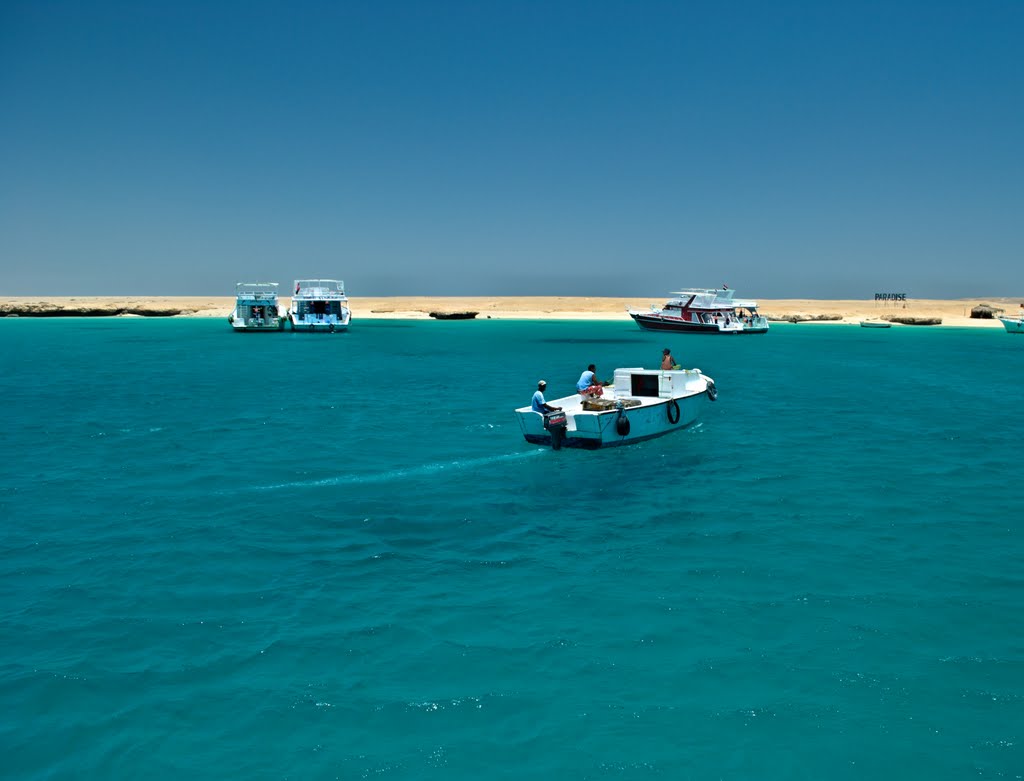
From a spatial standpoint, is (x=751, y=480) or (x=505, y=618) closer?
(x=505, y=618)

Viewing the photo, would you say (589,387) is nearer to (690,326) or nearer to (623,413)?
(623,413)

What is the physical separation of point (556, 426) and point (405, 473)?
4.75 metres

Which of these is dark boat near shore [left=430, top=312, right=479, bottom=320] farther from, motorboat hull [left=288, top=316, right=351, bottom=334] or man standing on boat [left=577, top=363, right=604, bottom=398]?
man standing on boat [left=577, top=363, right=604, bottom=398]

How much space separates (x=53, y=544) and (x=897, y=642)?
15.0 metres

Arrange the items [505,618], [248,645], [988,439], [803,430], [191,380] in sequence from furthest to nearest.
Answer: [191,380]
[803,430]
[988,439]
[505,618]
[248,645]

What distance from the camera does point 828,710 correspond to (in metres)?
9.05

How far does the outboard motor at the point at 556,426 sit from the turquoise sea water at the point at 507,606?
554mm

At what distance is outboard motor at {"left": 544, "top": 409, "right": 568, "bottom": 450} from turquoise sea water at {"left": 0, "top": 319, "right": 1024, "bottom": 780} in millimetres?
554

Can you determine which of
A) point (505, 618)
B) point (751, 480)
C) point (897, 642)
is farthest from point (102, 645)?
point (751, 480)

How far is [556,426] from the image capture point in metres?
22.9

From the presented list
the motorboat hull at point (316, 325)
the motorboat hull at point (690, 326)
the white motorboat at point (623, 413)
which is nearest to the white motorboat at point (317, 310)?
the motorboat hull at point (316, 325)

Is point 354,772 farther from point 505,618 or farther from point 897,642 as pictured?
point 897,642

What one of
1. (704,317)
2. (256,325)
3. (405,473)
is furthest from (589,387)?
(256,325)

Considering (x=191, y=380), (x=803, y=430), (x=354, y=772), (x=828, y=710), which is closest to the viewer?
(x=354, y=772)
